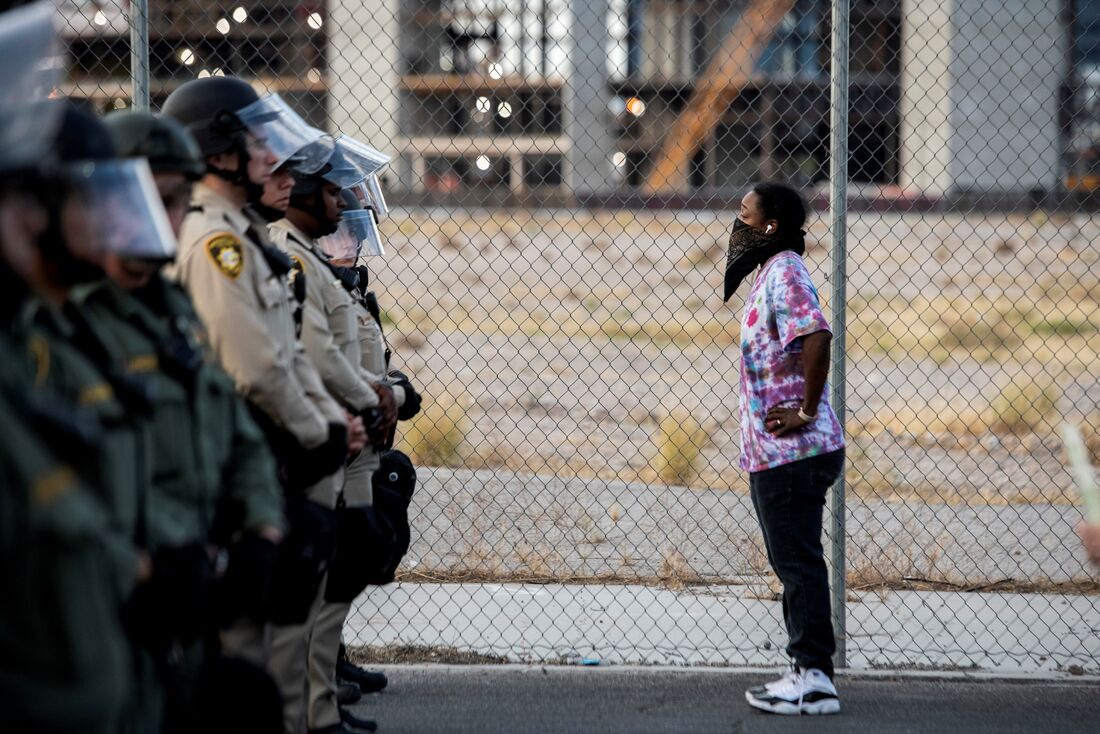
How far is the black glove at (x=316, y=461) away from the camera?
3584mm

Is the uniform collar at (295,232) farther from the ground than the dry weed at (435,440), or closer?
farther from the ground

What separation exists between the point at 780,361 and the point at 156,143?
253 centimetres

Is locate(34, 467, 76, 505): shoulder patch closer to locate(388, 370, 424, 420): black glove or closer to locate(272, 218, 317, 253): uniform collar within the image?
locate(272, 218, 317, 253): uniform collar

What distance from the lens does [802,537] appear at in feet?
15.6

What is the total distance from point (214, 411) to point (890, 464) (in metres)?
8.99

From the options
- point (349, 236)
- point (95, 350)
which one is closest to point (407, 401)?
point (349, 236)

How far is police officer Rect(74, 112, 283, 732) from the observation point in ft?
8.27

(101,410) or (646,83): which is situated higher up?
(646,83)

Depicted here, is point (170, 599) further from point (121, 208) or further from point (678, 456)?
point (678, 456)

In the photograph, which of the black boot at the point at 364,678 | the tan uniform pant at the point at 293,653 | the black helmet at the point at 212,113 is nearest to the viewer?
the black helmet at the point at 212,113

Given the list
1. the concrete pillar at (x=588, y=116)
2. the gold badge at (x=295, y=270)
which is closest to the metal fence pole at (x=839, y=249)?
the gold badge at (x=295, y=270)

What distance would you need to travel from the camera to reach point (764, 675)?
5.34 m

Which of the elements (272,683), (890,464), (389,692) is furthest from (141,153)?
(890,464)

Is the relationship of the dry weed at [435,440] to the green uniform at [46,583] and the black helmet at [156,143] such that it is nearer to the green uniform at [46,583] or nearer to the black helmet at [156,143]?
the black helmet at [156,143]
